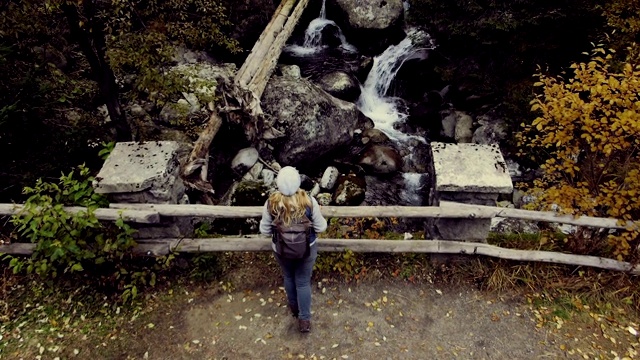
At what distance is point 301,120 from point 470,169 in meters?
6.00

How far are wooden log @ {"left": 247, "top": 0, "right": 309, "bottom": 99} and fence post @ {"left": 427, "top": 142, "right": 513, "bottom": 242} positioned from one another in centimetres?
594

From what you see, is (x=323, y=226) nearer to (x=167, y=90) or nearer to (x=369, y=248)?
(x=369, y=248)

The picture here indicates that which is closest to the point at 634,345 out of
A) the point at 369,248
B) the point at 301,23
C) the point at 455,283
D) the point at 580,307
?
the point at 580,307

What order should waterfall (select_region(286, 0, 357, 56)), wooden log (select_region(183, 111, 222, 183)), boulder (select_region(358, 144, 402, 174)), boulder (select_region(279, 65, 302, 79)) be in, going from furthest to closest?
waterfall (select_region(286, 0, 357, 56)) → boulder (select_region(279, 65, 302, 79)) → boulder (select_region(358, 144, 402, 174)) → wooden log (select_region(183, 111, 222, 183))

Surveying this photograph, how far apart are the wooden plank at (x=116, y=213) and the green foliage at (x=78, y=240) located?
75 millimetres

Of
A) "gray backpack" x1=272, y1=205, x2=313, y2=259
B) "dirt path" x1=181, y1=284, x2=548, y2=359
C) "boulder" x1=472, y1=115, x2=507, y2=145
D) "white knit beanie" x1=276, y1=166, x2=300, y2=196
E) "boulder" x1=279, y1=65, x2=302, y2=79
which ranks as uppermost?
"white knit beanie" x1=276, y1=166, x2=300, y2=196

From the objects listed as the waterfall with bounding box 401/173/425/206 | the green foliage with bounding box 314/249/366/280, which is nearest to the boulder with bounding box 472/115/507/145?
the waterfall with bounding box 401/173/425/206

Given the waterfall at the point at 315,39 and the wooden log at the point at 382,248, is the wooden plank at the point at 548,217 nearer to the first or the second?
the wooden log at the point at 382,248

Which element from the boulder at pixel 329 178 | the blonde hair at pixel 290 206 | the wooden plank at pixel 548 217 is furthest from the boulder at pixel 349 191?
the blonde hair at pixel 290 206

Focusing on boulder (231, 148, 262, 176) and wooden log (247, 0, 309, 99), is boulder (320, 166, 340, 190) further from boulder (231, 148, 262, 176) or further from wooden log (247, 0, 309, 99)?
wooden log (247, 0, 309, 99)

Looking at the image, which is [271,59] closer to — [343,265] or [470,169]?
[343,265]

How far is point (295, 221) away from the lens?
4.36 metres

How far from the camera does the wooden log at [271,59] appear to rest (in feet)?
35.3

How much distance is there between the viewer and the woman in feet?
13.9
